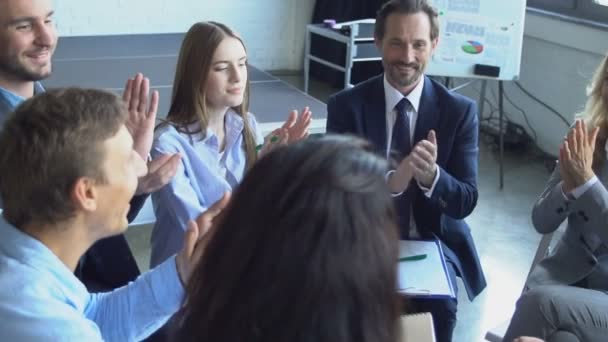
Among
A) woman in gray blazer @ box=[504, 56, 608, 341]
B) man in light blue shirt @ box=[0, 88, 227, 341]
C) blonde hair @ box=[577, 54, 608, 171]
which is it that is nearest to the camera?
man in light blue shirt @ box=[0, 88, 227, 341]

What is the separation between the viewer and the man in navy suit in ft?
7.82

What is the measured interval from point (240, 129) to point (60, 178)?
1.00 meters

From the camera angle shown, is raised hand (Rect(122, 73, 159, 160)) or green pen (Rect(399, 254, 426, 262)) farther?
green pen (Rect(399, 254, 426, 262))

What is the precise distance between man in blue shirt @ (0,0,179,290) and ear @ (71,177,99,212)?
0.58 metres

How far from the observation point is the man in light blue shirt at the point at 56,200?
1304mm

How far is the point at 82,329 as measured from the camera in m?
1.33

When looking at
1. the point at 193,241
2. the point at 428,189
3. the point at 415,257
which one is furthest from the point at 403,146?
the point at 193,241

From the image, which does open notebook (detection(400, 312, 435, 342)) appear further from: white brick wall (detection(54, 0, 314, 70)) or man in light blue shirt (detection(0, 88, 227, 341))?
white brick wall (detection(54, 0, 314, 70))

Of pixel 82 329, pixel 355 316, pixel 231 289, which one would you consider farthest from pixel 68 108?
pixel 355 316

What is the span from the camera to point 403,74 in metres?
2.42

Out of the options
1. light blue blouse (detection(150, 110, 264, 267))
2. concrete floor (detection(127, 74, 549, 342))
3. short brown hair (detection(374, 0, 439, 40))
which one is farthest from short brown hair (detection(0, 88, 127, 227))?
concrete floor (detection(127, 74, 549, 342))

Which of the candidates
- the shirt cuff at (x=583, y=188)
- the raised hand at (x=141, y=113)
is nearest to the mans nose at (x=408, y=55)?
the shirt cuff at (x=583, y=188)

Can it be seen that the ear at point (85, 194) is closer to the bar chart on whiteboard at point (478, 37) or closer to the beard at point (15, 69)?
the beard at point (15, 69)

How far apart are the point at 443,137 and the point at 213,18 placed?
457 centimetres
